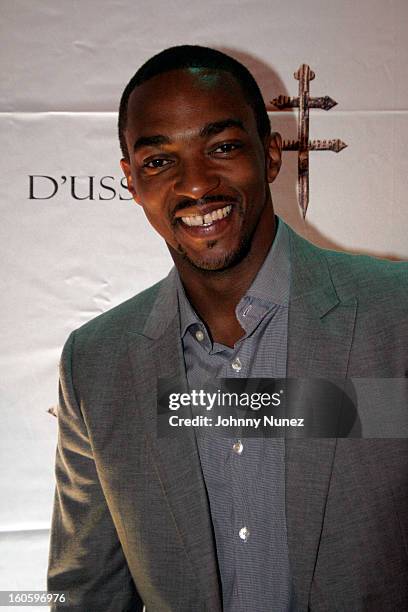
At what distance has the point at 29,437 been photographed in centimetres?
133

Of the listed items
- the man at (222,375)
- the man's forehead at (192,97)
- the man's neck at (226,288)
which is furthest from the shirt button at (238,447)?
the man's forehead at (192,97)

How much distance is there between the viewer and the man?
929 mm

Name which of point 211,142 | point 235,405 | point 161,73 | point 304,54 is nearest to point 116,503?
point 235,405

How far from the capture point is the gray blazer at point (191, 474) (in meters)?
0.92

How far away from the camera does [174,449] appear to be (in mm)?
1007

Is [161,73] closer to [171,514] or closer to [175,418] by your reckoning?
[175,418]

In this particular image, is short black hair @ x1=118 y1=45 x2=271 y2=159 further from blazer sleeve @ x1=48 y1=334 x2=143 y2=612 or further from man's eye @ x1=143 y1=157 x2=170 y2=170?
blazer sleeve @ x1=48 y1=334 x2=143 y2=612

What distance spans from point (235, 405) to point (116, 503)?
243 mm

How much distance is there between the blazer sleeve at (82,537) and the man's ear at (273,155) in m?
0.45

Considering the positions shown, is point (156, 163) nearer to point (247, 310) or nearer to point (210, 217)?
point (210, 217)

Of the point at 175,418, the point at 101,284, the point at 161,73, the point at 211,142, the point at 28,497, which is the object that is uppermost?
the point at 161,73

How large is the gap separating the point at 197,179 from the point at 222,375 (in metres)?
0.30

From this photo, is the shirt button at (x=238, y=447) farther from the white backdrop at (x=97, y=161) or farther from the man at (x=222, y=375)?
the white backdrop at (x=97, y=161)
